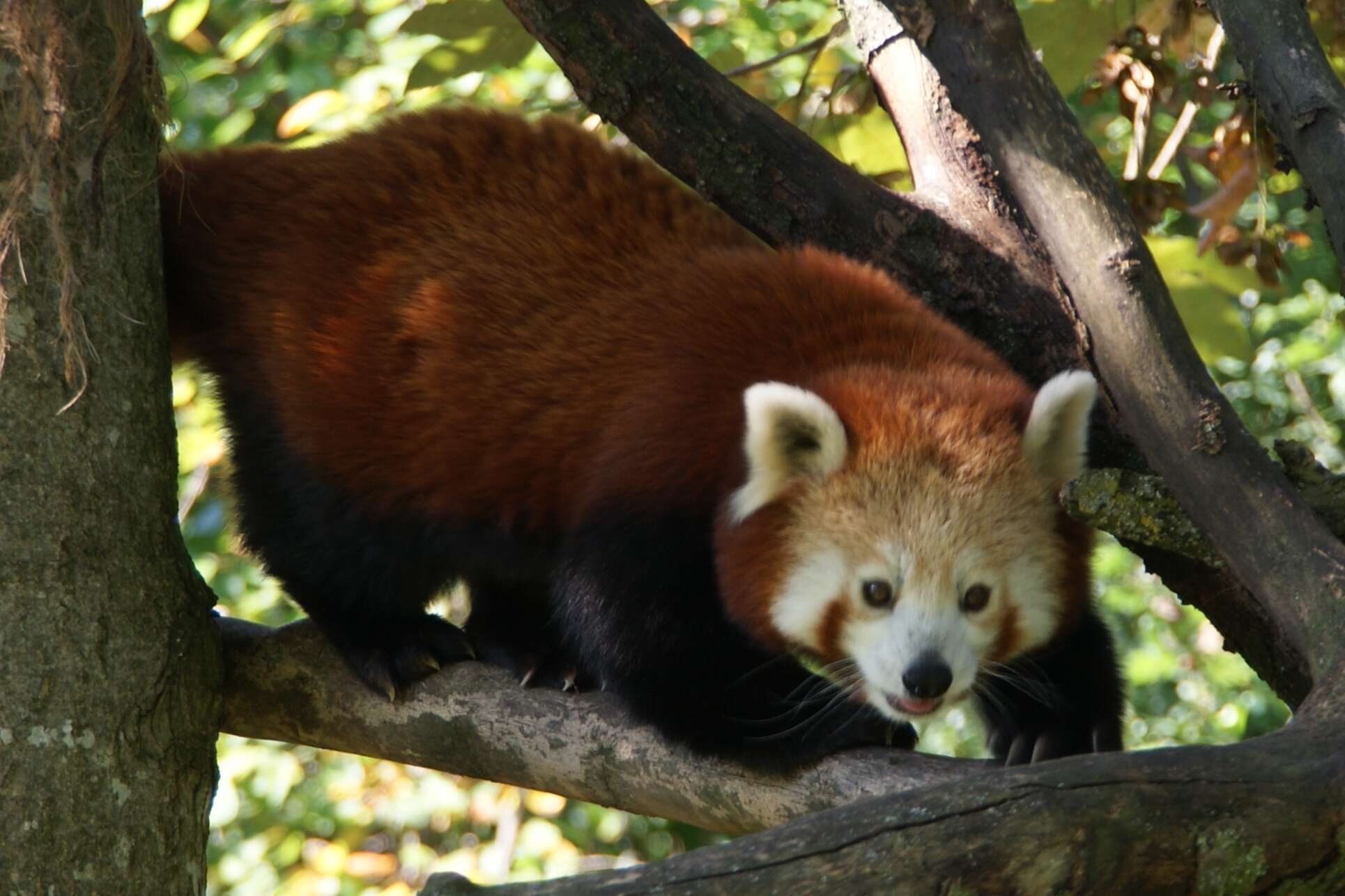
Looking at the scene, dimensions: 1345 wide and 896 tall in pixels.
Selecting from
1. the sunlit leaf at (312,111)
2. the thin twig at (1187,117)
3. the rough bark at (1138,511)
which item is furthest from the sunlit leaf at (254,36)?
the rough bark at (1138,511)

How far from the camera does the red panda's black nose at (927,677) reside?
2719 mm

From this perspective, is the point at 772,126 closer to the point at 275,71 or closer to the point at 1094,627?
the point at 1094,627

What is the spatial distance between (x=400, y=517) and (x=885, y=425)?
46.1 inches

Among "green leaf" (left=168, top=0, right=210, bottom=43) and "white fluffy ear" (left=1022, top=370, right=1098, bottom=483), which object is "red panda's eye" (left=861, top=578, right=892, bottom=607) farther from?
"green leaf" (left=168, top=0, right=210, bottom=43)

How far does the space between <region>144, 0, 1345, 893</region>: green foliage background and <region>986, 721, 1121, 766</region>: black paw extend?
1.07 m

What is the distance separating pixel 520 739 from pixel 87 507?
982 millimetres

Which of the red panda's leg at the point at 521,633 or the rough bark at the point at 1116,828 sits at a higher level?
the rough bark at the point at 1116,828

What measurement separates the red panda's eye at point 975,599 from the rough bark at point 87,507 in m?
1.57

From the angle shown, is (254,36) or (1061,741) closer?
(1061,741)

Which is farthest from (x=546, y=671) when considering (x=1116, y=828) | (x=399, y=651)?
(x=1116, y=828)

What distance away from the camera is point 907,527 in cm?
278

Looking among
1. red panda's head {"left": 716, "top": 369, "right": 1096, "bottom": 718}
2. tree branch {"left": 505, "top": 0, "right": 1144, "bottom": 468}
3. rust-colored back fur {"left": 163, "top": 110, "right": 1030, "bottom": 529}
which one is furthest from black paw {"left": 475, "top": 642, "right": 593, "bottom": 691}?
tree branch {"left": 505, "top": 0, "right": 1144, "bottom": 468}

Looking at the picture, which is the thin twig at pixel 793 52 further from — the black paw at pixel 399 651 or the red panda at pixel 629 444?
the black paw at pixel 399 651

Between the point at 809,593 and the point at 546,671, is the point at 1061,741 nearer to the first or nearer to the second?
the point at 809,593
